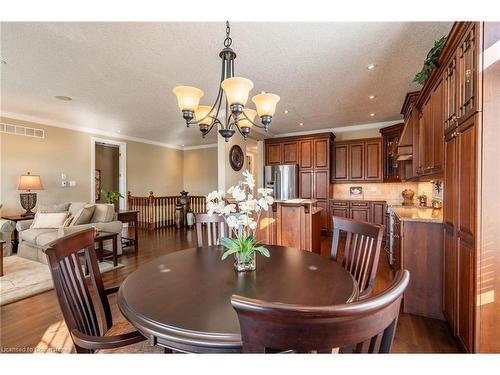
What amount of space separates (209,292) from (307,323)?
69 cm

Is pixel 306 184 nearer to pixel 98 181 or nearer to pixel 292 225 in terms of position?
pixel 292 225

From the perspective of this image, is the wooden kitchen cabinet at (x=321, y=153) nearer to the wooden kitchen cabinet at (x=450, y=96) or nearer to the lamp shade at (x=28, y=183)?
the wooden kitchen cabinet at (x=450, y=96)

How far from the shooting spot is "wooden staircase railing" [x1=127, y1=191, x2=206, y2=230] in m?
6.54

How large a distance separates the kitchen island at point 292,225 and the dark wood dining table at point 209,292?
187 cm

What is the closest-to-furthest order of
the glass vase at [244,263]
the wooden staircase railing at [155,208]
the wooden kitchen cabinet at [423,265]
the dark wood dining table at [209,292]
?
1. the dark wood dining table at [209,292]
2. the glass vase at [244,263]
3. the wooden kitchen cabinet at [423,265]
4. the wooden staircase railing at [155,208]

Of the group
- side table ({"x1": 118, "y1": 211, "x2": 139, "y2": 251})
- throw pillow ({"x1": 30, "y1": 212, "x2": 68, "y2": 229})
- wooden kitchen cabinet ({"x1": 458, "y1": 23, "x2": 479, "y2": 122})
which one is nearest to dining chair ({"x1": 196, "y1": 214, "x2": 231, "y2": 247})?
wooden kitchen cabinet ({"x1": 458, "y1": 23, "x2": 479, "y2": 122})

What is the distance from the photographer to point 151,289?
1095 millimetres

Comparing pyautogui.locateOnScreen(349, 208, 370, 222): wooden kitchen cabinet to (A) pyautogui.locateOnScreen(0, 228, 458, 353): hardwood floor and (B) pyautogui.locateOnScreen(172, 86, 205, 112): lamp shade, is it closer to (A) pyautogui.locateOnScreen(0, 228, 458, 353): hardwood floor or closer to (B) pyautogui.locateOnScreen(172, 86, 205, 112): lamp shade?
(A) pyautogui.locateOnScreen(0, 228, 458, 353): hardwood floor

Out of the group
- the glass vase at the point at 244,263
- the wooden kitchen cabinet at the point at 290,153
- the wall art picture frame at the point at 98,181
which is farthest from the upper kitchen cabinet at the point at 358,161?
the wall art picture frame at the point at 98,181

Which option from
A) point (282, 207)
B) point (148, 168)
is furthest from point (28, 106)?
point (282, 207)

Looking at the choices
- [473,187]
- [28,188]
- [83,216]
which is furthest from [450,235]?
[28,188]

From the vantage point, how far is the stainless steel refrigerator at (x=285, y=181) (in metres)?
5.86
